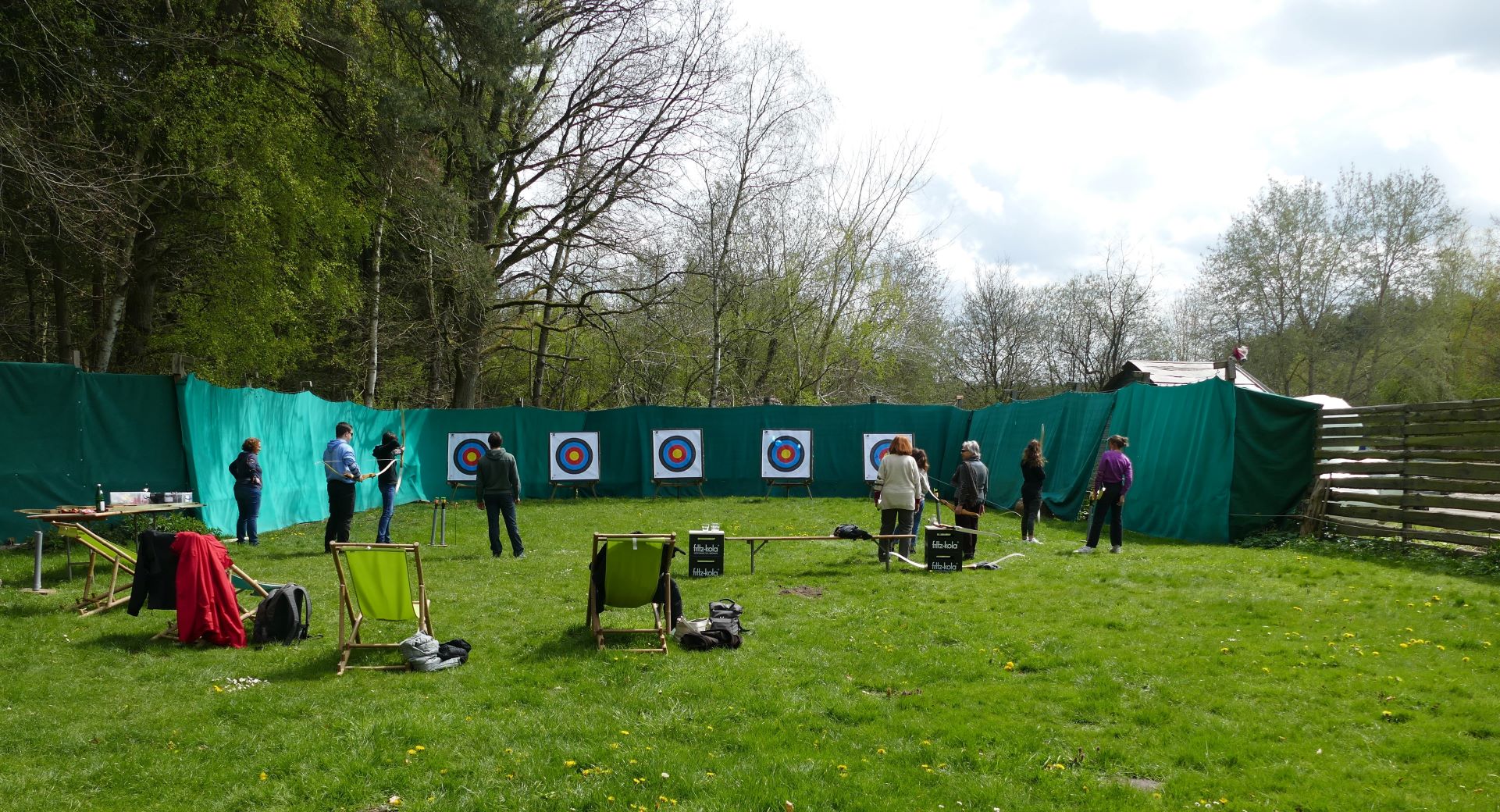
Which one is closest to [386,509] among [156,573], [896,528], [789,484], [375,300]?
[156,573]

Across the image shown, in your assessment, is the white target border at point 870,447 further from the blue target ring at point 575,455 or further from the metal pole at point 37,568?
the metal pole at point 37,568

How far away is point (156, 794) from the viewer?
3.61m

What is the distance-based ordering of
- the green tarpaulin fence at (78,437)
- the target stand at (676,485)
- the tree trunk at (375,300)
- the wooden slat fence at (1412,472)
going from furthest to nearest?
the target stand at (676,485)
the tree trunk at (375,300)
the green tarpaulin fence at (78,437)
the wooden slat fence at (1412,472)

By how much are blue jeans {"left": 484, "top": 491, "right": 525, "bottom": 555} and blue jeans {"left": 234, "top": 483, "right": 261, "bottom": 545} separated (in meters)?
2.92

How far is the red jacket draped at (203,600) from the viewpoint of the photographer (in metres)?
6.03

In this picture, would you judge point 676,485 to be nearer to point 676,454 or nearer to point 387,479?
point 676,454

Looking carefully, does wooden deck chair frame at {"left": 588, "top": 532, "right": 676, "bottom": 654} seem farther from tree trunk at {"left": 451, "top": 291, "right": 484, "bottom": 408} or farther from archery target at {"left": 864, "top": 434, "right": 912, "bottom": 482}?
tree trunk at {"left": 451, "top": 291, "right": 484, "bottom": 408}

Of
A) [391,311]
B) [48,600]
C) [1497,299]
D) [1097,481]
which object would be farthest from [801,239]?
[1497,299]

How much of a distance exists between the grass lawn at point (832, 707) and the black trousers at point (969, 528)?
69.8 inches

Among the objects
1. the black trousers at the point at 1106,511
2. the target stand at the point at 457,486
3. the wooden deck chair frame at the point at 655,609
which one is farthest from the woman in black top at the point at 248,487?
the black trousers at the point at 1106,511

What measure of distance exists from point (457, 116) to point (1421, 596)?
52.3 ft

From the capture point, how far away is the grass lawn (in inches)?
144

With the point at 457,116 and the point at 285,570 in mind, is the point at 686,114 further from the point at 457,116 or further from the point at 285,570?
the point at 285,570

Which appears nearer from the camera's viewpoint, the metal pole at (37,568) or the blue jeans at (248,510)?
the metal pole at (37,568)
